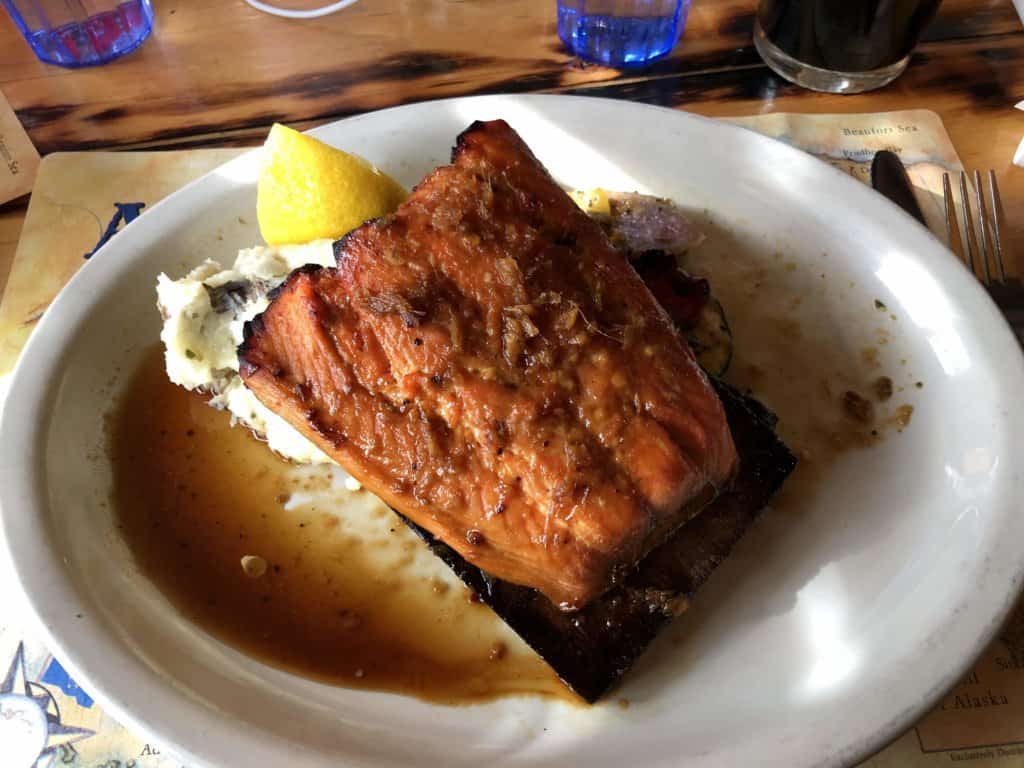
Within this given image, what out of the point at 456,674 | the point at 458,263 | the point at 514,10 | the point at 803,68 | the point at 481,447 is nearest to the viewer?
the point at 481,447

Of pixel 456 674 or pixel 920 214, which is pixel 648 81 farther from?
pixel 456 674

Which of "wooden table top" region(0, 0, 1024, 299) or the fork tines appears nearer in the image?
the fork tines

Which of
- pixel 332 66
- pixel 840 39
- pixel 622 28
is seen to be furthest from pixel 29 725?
pixel 840 39

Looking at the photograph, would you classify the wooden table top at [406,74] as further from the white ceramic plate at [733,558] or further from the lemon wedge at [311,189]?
the lemon wedge at [311,189]

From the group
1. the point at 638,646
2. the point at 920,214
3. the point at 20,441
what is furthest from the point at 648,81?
the point at 20,441

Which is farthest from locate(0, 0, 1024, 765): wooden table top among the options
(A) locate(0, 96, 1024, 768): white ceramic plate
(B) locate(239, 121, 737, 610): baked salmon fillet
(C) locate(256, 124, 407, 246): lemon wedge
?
(B) locate(239, 121, 737, 610): baked salmon fillet

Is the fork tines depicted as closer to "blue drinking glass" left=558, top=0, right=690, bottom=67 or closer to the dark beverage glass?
the dark beverage glass
